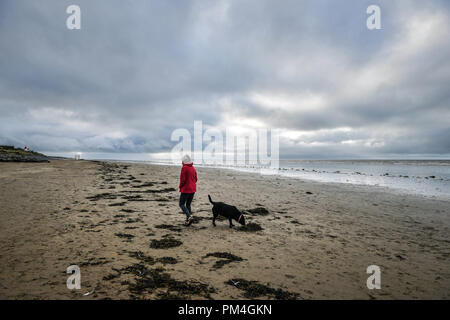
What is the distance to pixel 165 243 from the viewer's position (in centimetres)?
636

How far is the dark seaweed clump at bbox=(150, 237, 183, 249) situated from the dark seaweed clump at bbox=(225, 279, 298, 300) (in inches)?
96.0

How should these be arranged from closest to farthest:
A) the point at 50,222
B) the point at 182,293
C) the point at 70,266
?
the point at 182,293
the point at 70,266
the point at 50,222

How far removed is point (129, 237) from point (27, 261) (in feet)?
7.87

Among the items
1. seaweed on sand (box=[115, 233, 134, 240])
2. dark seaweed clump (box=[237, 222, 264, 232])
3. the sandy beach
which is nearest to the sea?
the sandy beach

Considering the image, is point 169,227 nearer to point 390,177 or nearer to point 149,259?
point 149,259

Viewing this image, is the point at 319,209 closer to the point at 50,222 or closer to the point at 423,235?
the point at 423,235

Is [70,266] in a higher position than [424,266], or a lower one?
higher

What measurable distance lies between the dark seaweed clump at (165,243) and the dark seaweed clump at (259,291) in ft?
8.00

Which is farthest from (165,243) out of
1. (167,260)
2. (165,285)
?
(165,285)

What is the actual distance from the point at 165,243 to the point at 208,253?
1415 millimetres

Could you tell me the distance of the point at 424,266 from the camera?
562 centimetres

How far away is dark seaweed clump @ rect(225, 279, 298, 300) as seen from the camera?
4.07 metres
